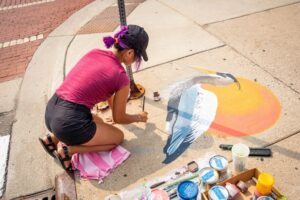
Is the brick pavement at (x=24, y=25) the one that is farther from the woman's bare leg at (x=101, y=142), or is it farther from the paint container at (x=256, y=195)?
the paint container at (x=256, y=195)

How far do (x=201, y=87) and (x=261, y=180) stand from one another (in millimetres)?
1533

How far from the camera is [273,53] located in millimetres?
3971

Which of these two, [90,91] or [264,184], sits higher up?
[90,91]

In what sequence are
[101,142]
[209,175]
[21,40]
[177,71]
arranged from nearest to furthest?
[209,175] → [101,142] → [177,71] → [21,40]

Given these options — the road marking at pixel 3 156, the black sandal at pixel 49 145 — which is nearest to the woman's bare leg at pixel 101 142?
the black sandal at pixel 49 145

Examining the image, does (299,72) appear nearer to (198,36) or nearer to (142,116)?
(198,36)

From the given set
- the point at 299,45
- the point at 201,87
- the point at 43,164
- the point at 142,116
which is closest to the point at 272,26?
the point at 299,45

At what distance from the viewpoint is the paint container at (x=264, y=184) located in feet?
7.08

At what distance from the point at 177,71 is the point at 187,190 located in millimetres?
1893

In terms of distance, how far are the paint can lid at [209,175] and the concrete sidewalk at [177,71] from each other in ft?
1.16

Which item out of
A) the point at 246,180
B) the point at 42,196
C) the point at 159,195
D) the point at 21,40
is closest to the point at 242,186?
the point at 246,180

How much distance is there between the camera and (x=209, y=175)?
2367 millimetres

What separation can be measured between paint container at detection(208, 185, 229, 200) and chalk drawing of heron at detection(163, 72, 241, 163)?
2.10 ft

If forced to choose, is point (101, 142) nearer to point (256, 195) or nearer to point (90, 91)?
point (90, 91)
